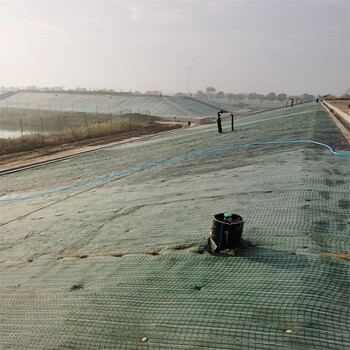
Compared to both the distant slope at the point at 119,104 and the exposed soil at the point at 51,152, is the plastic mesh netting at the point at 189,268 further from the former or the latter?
the distant slope at the point at 119,104

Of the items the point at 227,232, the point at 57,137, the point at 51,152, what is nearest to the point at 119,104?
the point at 57,137

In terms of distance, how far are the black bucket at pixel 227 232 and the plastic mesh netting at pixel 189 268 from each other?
0.41 feet

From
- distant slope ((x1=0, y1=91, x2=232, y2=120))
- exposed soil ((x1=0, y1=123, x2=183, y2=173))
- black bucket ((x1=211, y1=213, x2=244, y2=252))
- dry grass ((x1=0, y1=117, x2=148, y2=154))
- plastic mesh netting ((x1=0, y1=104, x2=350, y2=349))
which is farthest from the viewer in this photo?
distant slope ((x1=0, y1=91, x2=232, y2=120))

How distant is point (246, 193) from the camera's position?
5277 mm

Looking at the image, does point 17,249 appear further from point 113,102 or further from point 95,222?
point 113,102

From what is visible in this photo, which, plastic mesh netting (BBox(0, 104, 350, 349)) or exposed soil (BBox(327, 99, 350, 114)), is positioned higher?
exposed soil (BBox(327, 99, 350, 114))

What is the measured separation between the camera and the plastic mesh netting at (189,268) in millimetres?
2387

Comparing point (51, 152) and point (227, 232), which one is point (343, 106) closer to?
point (51, 152)

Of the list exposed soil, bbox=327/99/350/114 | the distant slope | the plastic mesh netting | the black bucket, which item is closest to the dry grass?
the distant slope

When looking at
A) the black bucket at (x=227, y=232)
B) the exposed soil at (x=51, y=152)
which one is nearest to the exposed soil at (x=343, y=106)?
the exposed soil at (x=51, y=152)

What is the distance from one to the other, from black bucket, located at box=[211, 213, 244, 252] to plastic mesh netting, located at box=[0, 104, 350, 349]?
126mm

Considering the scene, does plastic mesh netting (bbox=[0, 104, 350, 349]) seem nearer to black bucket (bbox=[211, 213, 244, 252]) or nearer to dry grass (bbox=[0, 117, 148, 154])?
black bucket (bbox=[211, 213, 244, 252])

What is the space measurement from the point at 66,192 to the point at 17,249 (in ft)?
13.1

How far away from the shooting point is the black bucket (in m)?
3.24
